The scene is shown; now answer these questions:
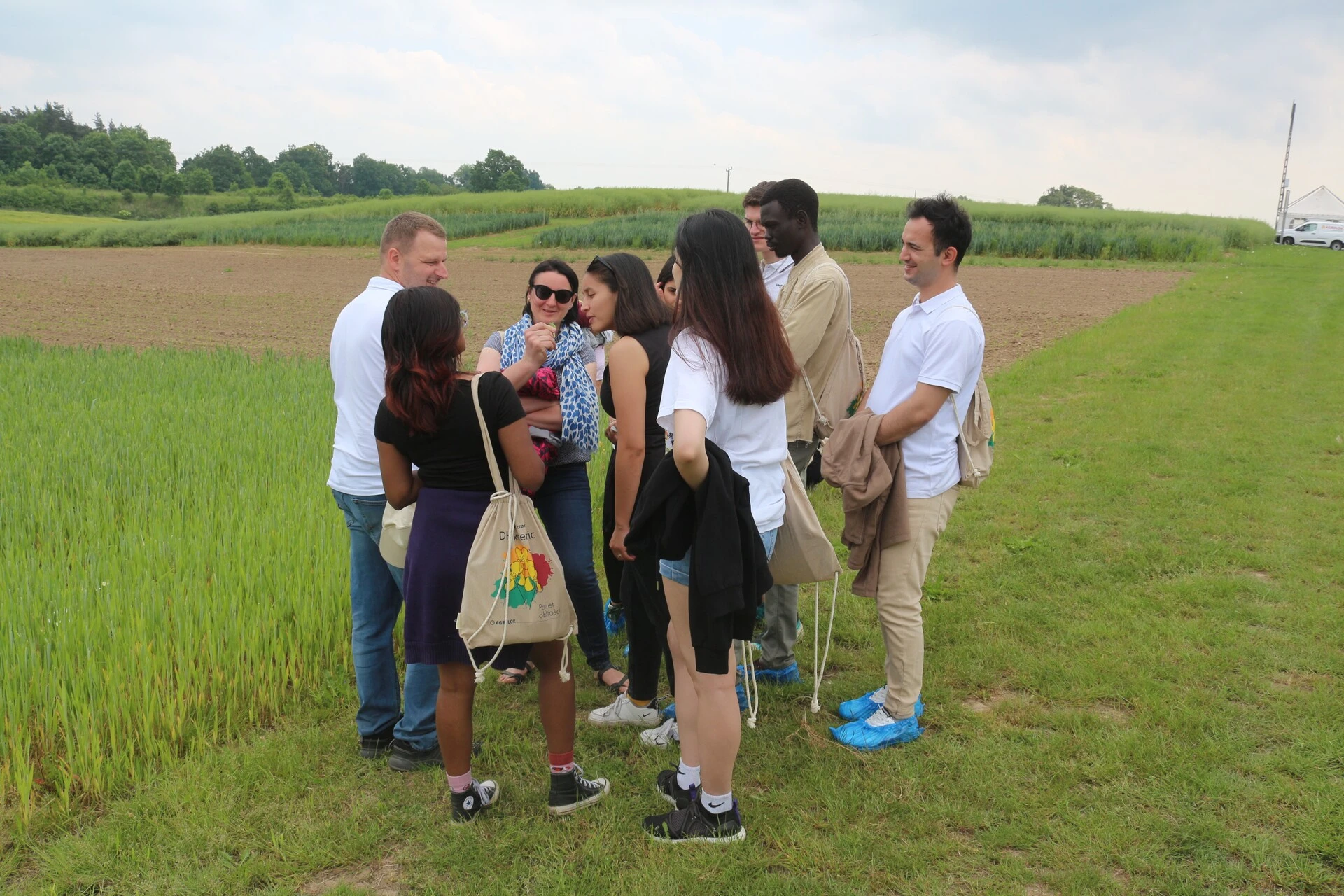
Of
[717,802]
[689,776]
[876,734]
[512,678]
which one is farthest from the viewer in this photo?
[512,678]

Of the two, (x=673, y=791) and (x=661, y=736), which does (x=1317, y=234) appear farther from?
(x=673, y=791)

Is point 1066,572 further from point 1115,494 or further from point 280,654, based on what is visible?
point 280,654

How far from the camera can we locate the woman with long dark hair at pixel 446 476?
2662mm

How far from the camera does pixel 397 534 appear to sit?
3.04 meters

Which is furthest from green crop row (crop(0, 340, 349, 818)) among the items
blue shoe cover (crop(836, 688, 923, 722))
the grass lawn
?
blue shoe cover (crop(836, 688, 923, 722))

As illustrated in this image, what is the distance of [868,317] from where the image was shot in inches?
768

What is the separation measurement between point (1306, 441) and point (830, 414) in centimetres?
691

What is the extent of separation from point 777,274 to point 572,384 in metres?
1.08

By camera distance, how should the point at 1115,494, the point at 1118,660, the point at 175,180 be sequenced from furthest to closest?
the point at 175,180, the point at 1115,494, the point at 1118,660

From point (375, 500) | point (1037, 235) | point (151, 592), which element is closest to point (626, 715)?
point (375, 500)

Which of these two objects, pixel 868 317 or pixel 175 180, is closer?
pixel 868 317

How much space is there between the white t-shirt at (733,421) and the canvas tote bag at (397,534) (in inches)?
37.7

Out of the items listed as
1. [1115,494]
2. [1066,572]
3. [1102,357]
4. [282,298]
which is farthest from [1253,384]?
[282,298]

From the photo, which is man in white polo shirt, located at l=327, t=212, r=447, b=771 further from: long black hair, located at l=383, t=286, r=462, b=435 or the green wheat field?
the green wheat field
